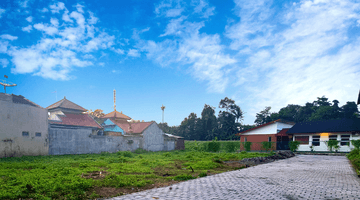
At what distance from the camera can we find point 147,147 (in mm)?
31812

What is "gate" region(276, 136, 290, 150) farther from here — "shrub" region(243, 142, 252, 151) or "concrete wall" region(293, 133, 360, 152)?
"shrub" region(243, 142, 252, 151)

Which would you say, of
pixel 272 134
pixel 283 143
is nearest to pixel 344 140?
pixel 283 143

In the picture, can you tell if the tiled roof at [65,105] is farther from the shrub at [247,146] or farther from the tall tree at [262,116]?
the tall tree at [262,116]

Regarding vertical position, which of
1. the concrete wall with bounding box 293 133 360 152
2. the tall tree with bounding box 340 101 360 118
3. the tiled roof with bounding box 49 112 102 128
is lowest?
the concrete wall with bounding box 293 133 360 152

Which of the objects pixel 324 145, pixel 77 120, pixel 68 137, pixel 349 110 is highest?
pixel 349 110

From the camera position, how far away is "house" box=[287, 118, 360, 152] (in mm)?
26547

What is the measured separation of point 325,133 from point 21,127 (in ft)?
111

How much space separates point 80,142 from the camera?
22.4 metres

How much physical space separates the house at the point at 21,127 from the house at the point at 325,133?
31.0 m

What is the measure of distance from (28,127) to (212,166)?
50.5ft

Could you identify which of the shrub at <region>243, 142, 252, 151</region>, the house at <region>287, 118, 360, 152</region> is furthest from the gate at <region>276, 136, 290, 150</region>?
the shrub at <region>243, 142, 252, 151</region>

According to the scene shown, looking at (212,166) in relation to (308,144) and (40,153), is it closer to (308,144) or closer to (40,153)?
(40,153)

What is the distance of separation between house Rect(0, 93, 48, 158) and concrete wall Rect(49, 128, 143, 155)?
1022mm

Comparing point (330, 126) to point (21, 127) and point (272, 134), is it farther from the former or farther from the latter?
point (21, 127)
